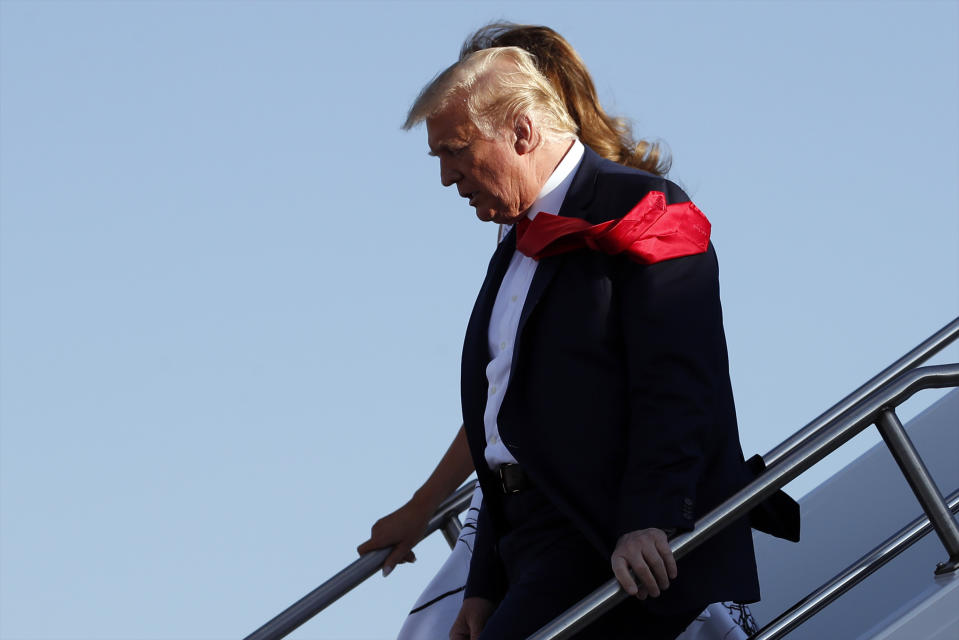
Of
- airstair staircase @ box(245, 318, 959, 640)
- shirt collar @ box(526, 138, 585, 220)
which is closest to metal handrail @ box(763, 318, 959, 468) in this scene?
airstair staircase @ box(245, 318, 959, 640)

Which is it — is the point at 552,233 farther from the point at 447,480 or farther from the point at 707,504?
the point at 447,480

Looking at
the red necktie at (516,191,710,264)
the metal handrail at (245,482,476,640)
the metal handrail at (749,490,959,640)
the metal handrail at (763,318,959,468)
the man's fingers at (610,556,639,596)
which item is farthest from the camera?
the metal handrail at (245,482,476,640)

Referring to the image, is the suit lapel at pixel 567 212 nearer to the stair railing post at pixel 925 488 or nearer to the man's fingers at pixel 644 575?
the man's fingers at pixel 644 575

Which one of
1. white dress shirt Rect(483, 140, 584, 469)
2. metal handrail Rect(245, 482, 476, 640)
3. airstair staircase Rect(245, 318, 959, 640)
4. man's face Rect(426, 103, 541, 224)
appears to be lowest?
airstair staircase Rect(245, 318, 959, 640)

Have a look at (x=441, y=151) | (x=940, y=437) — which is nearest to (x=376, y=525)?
(x=441, y=151)

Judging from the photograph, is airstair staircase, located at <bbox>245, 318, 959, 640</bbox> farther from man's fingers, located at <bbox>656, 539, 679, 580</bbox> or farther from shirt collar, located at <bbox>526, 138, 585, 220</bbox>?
shirt collar, located at <bbox>526, 138, 585, 220</bbox>

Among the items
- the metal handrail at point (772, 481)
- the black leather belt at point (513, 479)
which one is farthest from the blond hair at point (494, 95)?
the metal handrail at point (772, 481)

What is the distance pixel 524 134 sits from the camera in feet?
6.93

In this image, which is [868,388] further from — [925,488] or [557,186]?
[557,186]

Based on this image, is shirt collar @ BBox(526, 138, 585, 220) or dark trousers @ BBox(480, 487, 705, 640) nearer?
dark trousers @ BBox(480, 487, 705, 640)

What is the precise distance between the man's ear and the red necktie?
0.13 m

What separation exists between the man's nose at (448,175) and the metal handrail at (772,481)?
689mm

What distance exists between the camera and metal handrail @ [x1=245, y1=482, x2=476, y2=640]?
2.75 meters

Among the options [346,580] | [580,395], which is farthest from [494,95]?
[346,580]
